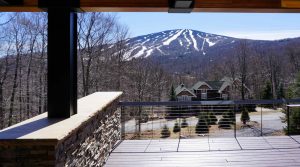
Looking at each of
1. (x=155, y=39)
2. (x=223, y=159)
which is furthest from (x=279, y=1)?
(x=155, y=39)

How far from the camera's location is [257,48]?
→ 3969cm

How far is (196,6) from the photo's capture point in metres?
4.02

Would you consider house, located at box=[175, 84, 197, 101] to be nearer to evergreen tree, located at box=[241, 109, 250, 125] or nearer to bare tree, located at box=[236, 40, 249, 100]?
bare tree, located at box=[236, 40, 249, 100]

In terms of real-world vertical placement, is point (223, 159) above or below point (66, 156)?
below

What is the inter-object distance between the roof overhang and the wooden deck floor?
6.57ft

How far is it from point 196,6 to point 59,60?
173 cm

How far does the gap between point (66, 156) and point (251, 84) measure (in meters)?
34.2

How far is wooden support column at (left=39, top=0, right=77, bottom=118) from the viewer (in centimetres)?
341

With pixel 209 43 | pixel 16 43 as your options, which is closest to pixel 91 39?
pixel 16 43

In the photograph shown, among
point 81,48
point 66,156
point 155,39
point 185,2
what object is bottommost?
point 66,156

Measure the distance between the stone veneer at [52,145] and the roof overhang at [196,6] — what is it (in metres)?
1.27

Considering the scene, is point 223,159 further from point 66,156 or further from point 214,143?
point 66,156

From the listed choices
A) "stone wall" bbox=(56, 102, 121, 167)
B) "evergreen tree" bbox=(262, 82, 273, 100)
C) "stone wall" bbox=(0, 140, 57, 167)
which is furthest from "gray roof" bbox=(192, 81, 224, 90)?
"stone wall" bbox=(0, 140, 57, 167)

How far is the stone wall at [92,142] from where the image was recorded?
276 cm
